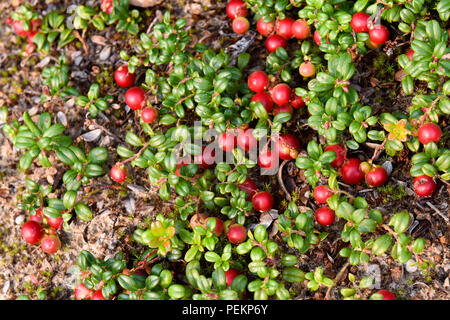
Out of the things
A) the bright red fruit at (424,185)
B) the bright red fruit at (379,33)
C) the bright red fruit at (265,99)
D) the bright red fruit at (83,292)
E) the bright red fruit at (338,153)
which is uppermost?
the bright red fruit at (379,33)

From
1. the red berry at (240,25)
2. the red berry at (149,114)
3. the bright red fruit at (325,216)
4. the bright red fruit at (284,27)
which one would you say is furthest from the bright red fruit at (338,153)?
the red berry at (149,114)

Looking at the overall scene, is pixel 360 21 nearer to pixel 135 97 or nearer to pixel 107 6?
pixel 135 97

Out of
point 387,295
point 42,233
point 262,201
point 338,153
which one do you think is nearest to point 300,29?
point 338,153

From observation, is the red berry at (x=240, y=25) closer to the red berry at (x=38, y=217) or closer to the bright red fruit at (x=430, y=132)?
the bright red fruit at (x=430, y=132)

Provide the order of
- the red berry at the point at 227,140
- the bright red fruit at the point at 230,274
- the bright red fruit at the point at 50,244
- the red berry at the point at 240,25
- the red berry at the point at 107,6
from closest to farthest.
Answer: the bright red fruit at the point at 230,274, the red berry at the point at 227,140, the bright red fruit at the point at 50,244, the red berry at the point at 240,25, the red berry at the point at 107,6
